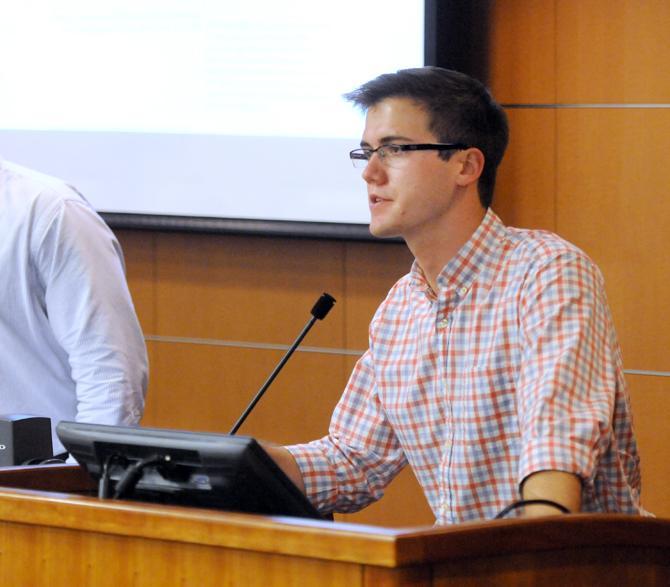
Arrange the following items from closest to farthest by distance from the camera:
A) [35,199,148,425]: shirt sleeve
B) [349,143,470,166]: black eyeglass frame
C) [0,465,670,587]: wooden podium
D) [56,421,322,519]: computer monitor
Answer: [0,465,670,587]: wooden podium
[56,421,322,519]: computer monitor
[349,143,470,166]: black eyeglass frame
[35,199,148,425]: shirt sleeve

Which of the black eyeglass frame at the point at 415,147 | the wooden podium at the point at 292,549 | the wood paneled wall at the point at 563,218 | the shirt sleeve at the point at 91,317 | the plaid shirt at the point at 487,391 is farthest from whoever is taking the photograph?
the wood paneled wall at the point at 563,218

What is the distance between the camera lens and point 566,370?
74.5 inches

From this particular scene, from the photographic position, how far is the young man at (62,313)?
2.69 metres

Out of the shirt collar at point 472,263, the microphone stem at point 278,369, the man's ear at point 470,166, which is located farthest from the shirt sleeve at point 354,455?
the man's ear at point 470,166

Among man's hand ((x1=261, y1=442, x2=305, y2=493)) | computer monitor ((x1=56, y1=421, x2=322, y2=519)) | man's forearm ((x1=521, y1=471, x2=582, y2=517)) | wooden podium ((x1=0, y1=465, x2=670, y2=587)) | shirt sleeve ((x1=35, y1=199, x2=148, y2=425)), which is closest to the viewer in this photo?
wooden podium ((x1=0, y1=465, x2=670, y2=587))

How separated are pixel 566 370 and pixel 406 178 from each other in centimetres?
50

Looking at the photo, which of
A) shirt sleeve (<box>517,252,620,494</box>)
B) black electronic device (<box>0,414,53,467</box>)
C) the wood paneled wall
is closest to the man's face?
shirt sleeve (<box>517,252,620,494</box>)

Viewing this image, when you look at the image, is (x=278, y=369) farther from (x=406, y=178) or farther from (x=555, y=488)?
(x=555, y=488)

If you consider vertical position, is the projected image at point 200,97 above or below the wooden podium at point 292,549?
above

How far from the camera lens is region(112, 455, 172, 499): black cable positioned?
1.71 meters

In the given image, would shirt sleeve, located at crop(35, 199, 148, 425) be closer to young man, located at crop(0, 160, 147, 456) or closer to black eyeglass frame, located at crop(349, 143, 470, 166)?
young man, located at crop(0, 160, 147, 456)

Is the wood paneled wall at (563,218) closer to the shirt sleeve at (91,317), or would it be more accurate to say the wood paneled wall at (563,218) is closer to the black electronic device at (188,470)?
the shirt sleeve at (91,317)

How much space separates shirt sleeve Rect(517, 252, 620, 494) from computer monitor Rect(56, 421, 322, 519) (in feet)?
1.15

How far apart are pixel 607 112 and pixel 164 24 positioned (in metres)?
1.52
